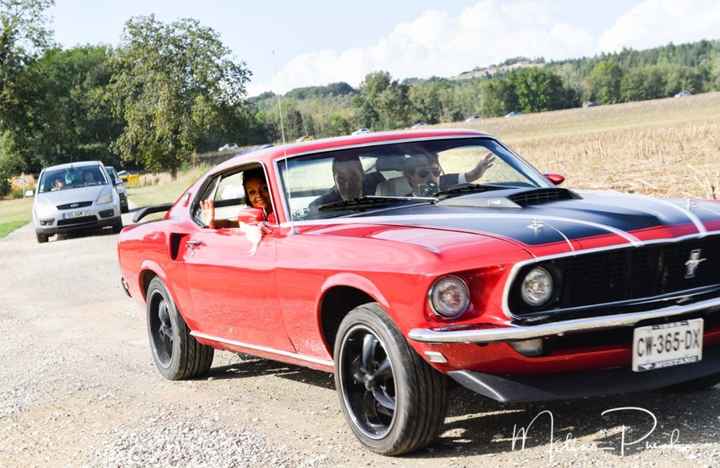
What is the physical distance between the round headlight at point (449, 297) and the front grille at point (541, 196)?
1006mm

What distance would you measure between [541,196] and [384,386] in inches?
53.4

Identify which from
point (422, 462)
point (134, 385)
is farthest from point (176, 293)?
point (422, 462)

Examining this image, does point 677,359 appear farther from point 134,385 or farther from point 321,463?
point 134,385

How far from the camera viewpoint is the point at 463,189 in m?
5.77

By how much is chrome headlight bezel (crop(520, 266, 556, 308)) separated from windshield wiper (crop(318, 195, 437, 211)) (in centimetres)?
134

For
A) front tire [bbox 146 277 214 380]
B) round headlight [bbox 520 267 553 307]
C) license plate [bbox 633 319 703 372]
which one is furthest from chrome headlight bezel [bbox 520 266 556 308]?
front tire [bbox 146 277 214 380]

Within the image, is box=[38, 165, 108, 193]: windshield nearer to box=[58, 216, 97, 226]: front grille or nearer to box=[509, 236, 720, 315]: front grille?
box=[58, 216, 97, 226]: front grille

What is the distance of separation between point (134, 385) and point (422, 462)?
2.99 m

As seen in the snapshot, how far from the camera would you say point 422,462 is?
4617 millimetres

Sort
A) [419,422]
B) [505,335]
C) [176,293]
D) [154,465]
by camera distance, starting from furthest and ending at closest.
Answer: [176,293], [154,465], [419,422], [505,335]

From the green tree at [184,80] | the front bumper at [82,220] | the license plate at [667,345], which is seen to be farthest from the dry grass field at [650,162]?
the green tree at [184,80]

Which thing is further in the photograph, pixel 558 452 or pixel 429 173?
pixel 429 173

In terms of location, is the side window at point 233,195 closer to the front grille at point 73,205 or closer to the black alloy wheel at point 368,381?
the black alloy wheel at point 368,381

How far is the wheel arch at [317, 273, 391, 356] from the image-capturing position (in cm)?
481
